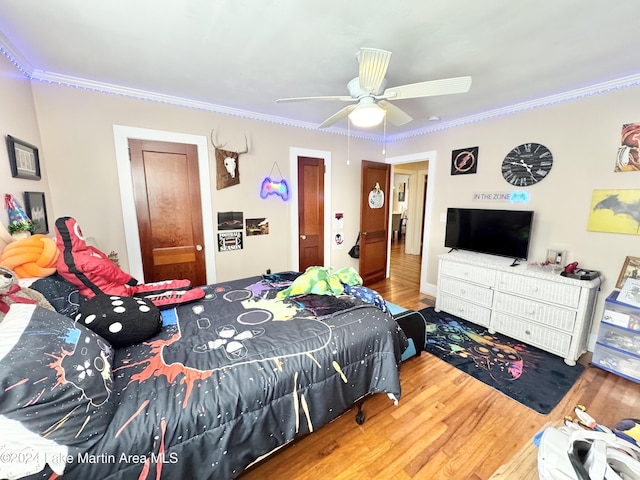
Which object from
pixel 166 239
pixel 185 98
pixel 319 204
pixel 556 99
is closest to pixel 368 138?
pixel 319 204

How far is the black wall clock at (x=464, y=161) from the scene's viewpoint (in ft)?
10.8

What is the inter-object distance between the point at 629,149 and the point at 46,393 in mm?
4019

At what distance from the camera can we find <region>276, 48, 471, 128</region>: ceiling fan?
56.8 inches

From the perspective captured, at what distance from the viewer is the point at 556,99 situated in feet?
8.43

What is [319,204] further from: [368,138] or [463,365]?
[463,365]

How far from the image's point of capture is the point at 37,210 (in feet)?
6.53

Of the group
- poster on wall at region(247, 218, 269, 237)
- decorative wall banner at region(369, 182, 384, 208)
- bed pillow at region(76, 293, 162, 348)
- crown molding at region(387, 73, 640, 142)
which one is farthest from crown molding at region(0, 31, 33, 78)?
crown molding at region(387, 73, 640, 142)

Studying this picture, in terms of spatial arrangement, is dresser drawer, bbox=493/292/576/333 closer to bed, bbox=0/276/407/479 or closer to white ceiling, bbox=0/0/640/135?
bed, bbox=0/276/407/479

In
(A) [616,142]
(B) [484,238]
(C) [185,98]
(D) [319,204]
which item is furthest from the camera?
(D) [319,204]

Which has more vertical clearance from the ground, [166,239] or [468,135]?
[468,135]

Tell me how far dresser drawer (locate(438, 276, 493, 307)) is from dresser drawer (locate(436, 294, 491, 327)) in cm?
6

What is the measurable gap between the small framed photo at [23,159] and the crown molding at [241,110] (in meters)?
0.58

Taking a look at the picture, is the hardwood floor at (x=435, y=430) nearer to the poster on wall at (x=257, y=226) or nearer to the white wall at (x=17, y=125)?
the poster on wall at (x=257, y=226)

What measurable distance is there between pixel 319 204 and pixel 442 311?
2222mm
